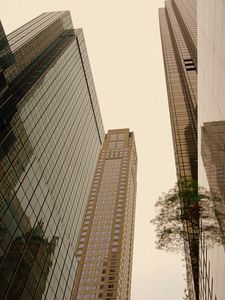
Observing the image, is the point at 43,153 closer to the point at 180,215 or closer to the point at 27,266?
the point at 27,266

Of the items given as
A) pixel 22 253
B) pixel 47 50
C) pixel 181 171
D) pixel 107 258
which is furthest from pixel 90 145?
pixel 22 253

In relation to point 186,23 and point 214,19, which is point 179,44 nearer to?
point 186,23

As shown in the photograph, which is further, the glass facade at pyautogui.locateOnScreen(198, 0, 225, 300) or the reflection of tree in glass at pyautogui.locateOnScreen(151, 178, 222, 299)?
the reflection of tree in glass at pyautogui.locateOnScreen(151, 178, 222, 299)

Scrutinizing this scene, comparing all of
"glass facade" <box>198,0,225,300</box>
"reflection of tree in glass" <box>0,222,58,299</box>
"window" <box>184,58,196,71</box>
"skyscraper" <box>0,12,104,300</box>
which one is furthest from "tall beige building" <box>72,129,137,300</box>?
"glass facade" <box>198,0,225,300</box>

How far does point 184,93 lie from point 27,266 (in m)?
67.6

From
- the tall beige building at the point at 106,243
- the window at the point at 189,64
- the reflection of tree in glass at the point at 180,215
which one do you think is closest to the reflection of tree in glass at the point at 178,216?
the reflection of tree in glass at the point at 180,215

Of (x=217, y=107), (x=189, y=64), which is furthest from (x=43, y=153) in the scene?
(x=189, y=64)

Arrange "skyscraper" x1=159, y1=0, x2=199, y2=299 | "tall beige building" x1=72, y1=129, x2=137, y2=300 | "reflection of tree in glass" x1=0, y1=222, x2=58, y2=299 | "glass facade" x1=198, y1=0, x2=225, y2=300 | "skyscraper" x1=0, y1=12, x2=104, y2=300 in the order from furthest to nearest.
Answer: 1. "tall beige building" x1=72, y1=129, x2=137, y2=300
2. "skyscraper" x1=159, y1=0, x2=199, y2=299
3. "skyscraper" x1=0, y1=12, x2=104, y2=300
4. "reflection of tree in glass" x1=0, y1=222, x2=58, y2=299
5. "glass facade" x1=198, y1=0, x2=225, y2=300

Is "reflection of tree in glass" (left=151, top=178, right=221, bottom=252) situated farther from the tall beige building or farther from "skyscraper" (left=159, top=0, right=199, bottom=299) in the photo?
the tall beige building

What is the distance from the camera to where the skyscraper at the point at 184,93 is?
45.5 metres

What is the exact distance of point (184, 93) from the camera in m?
91.3

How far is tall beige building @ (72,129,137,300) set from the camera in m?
138

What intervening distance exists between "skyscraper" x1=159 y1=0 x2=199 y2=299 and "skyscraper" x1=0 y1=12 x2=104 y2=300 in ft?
50.6

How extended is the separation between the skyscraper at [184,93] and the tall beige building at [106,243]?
7574cm
